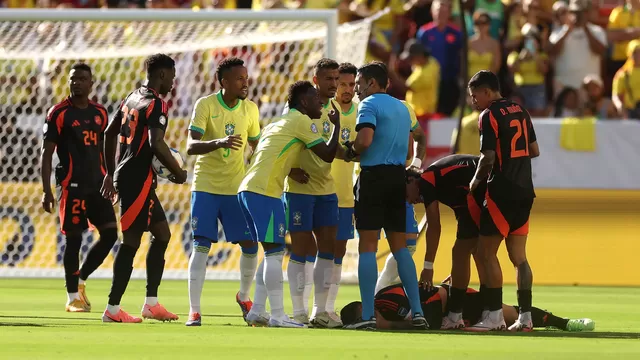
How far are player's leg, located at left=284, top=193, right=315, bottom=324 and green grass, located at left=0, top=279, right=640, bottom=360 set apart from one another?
532 mm

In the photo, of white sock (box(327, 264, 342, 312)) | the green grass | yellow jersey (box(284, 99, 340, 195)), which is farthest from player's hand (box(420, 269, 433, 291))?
yellow jersey (box(284, 99, 340, 195))

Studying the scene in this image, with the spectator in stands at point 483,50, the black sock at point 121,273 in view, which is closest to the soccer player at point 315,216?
the black sock at point 121,273

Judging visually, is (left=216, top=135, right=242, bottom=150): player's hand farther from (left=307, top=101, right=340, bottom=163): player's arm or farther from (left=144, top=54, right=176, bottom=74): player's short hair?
(left=144, top=54, right=176, bottom=74): player's short hair

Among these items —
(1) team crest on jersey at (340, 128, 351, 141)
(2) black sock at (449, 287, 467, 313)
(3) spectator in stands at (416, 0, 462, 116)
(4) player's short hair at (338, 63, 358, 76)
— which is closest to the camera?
(2) black sock at (449, 287, 467, 313)

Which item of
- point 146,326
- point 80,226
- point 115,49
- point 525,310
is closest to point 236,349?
point 146,326

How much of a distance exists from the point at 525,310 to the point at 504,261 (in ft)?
17.9

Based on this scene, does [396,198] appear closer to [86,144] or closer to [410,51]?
[86,144]

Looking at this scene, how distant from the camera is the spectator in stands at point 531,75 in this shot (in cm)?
1788

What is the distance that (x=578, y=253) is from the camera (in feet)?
48.9

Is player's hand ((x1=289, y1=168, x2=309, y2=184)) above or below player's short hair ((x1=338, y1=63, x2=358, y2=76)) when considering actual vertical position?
below

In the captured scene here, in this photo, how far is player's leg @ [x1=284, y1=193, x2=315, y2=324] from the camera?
32.1ft

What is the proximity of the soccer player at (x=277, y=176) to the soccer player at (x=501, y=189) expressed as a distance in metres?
1.14

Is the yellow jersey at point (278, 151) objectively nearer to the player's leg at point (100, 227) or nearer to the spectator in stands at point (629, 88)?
the player's leg at point (100, 227)

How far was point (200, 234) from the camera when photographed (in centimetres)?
989
